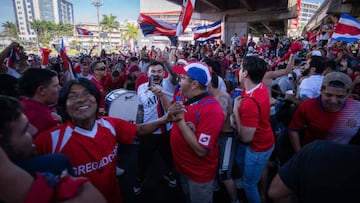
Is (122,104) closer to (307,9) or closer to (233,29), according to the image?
(233,29)

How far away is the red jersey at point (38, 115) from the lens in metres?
2.04

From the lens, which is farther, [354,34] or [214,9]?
[214,9]

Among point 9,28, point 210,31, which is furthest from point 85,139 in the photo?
point 9,28

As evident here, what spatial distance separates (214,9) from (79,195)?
80.0 ft

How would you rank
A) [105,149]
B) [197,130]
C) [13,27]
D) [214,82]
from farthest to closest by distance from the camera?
[13,27] → [214,82] → [197,130] → [105,149]

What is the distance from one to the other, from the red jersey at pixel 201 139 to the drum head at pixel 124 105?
2211 mm

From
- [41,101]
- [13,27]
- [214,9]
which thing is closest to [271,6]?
[214,9]

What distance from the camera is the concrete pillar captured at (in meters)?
21.4

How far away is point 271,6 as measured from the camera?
1955 centimetres

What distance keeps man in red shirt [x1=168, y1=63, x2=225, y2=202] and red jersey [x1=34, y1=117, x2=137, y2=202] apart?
63 cm

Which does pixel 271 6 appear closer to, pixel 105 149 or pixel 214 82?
pixel 214 82

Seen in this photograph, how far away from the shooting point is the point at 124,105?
4.38 m

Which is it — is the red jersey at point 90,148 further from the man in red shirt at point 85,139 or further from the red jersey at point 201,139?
the red jersey at point 201,139

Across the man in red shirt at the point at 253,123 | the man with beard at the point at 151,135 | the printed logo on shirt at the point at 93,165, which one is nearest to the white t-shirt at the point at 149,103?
the man with beard at the point at 151,135
